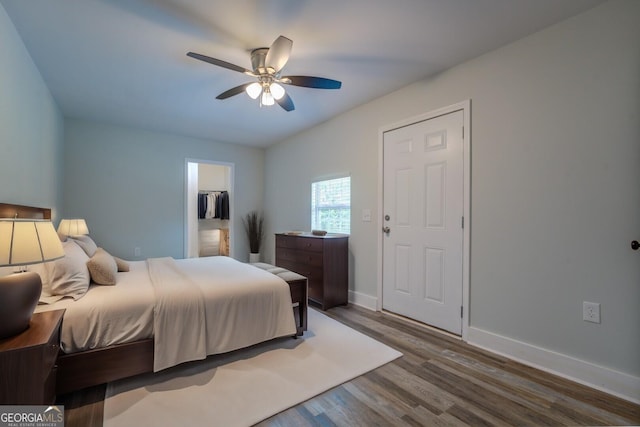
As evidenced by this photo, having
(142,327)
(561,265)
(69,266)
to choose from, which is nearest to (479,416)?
(561,265)

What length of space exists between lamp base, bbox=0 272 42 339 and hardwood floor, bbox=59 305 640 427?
60 centimetres

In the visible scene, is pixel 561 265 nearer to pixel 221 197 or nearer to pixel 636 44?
pixel 636 44

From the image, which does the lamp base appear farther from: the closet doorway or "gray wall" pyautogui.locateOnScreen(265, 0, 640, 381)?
the closet doorway

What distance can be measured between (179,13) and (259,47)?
593 mm

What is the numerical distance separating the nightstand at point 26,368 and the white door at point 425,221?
2.79 metres

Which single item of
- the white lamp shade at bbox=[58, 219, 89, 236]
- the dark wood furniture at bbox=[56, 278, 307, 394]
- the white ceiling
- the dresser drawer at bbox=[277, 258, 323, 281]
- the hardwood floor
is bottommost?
the hardwood floor

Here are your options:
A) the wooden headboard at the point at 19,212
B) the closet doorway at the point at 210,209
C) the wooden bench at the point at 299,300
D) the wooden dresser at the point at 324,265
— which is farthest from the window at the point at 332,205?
the wooden headboard at the point at 19,212

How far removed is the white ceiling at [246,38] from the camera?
72.9 inches

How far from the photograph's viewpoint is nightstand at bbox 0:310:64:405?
1.19 metres

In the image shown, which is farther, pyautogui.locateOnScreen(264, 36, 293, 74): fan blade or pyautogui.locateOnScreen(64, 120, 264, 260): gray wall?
pyautogui.locateOnScreen(64, 120, 264, 260): gray wall

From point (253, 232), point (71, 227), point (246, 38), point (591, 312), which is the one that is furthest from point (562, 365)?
point (71, 227)

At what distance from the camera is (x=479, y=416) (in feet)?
5.15

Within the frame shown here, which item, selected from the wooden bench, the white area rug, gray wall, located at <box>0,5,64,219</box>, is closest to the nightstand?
the white area rug

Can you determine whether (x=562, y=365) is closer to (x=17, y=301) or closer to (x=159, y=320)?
(x=159, y=320)
